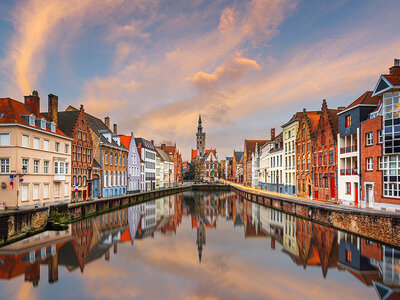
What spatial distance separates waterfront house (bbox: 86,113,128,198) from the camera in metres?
39.6

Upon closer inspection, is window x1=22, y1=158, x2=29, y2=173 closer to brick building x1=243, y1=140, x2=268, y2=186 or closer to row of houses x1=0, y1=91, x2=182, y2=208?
row of houses x1=0, y1=91, x2=182, y2=208

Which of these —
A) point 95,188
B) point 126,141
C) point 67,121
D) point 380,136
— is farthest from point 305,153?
point 67,121

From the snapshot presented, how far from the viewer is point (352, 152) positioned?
90.9 feet

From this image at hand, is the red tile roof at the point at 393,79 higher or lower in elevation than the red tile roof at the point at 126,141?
higher

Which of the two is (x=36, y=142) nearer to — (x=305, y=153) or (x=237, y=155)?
(x=305, y=153)

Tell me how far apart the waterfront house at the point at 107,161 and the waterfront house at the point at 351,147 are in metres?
29.2

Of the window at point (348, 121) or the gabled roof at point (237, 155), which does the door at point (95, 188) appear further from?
the gabled roof at point (237, 155)

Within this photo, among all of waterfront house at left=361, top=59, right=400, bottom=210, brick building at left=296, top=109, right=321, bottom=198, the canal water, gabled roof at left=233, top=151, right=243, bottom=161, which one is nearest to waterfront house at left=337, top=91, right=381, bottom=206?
waterfront house at left=361, top=59, right=400, bottom=210

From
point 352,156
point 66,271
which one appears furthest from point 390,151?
point 66,271

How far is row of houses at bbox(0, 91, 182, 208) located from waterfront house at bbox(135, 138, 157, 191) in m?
7.48

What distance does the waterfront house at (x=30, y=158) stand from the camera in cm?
2261

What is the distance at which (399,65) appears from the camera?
2630cm

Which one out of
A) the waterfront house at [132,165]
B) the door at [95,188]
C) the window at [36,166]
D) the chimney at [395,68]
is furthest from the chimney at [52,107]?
the chimney at [395,68]

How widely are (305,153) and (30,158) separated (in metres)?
32.6
